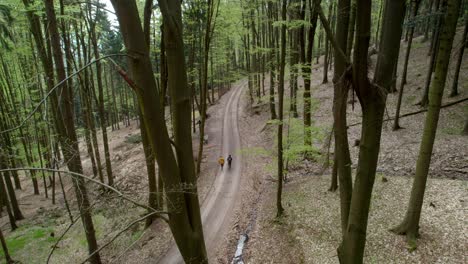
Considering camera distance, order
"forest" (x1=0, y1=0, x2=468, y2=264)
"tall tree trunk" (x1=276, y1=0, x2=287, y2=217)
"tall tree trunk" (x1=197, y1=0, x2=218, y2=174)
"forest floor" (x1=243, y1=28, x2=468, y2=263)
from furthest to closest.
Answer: "tall tree trunk" (x1=197, y1=0, x2=218, y2=174)
"tall tree trunk" (x1=276, y1=0, x2=287, y2=217)
"forest floor" (x1=243, y1=28, x2=468, y2=263)
"forest" (x1=0, y1=0, x2=468, y2=264)

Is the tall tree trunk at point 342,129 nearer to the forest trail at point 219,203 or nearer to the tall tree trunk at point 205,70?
the forest trail at point 219,203

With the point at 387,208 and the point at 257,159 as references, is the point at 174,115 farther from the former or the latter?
the point at 257,159

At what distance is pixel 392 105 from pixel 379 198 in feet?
35.2

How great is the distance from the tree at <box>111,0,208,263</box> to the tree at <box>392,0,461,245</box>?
599 centimetres

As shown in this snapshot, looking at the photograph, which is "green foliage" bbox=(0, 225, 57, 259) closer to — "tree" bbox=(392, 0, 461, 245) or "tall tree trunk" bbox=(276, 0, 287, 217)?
"tall tree trunk" bbox=(276, 0, 287, 217)

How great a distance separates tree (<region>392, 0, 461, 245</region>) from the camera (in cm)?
556

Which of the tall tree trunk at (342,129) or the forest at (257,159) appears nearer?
the forest at (257,159)

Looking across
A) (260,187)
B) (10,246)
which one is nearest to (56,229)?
(10,246)

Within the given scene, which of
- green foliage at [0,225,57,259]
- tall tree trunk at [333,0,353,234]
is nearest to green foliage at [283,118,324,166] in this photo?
tall tree trunk at [333,0,353,234]

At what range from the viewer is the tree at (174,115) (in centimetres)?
223

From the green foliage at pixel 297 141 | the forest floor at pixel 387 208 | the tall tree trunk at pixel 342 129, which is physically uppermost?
the tall tree trunk at pixel 342 129

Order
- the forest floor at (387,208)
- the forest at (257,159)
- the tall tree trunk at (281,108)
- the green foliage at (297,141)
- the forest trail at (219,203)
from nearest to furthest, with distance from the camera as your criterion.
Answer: the forest at (257,159) → the forest floor at (387,208) → the tall tree trunk at (281,108) → the forest trail at (219,203) → the green foliage at (297,141)

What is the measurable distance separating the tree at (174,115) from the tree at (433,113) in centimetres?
599

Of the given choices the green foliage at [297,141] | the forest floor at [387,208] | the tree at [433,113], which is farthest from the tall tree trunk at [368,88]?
the green foliage at [297,141]
